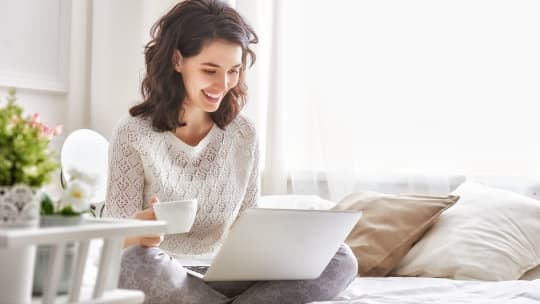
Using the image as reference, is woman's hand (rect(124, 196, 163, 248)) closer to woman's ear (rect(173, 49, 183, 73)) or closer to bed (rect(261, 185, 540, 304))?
bed (rect(261, 185, 540, 304))

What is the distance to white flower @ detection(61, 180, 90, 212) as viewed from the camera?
1072 mm

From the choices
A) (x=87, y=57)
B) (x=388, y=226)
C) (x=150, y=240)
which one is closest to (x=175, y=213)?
(x=150, y=240)

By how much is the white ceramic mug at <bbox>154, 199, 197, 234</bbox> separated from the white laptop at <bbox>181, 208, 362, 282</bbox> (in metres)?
0.08

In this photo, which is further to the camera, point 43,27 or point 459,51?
point 43,27

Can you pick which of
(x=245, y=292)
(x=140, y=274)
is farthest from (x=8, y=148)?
(x=245, y=292)

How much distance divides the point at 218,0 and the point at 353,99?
92cm

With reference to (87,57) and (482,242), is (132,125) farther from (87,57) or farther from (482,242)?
(87,57)

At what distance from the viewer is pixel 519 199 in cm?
244

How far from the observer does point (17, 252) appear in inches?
39.1

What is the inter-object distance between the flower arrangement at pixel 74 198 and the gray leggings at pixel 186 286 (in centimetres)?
58

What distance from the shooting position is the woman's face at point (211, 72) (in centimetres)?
205

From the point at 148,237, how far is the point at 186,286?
0.13 m

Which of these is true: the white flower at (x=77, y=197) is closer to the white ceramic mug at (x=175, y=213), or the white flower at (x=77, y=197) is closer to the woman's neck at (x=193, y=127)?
the white ceramic mug at (x=175, y=213)

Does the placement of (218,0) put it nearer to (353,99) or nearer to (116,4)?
(353,99)
